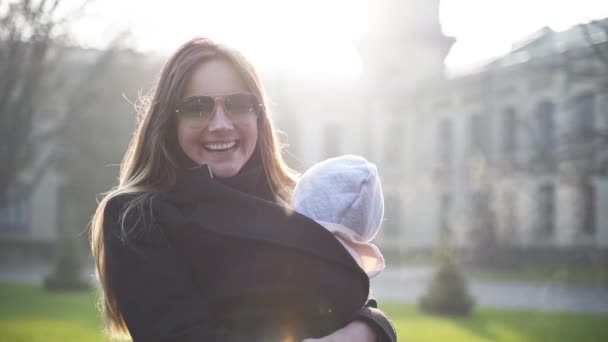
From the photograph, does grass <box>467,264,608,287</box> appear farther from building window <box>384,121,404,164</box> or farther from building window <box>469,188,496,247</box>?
building window <box>384,121,404,164</box>

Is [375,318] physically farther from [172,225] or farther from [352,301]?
[172,225]

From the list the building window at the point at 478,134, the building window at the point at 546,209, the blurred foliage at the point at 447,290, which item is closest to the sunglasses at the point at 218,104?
the blurred foliage at the point at 447,290

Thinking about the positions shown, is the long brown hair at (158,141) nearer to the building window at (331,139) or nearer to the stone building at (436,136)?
the stone building at (436,136)

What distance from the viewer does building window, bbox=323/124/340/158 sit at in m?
39.7

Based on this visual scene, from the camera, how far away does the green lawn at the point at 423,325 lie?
10.6 m

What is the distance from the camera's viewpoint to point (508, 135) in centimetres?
2938

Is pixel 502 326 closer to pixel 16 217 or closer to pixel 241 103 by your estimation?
pixel 241 103

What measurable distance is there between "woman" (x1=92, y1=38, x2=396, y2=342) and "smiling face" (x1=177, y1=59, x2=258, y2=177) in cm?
1

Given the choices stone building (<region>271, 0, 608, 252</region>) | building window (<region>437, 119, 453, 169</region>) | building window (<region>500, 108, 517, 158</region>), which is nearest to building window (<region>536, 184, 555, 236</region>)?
stone building (<region>271, 0, 608, 252</region>)

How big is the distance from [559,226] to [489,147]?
5481mm

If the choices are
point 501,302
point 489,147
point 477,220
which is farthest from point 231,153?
point 489,147

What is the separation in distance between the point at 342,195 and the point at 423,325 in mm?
10736

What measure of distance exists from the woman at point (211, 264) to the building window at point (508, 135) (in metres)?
27.9

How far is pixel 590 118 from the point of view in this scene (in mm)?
20625
